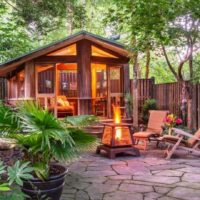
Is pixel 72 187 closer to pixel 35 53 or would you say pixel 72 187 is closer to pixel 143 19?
pixel 143 19

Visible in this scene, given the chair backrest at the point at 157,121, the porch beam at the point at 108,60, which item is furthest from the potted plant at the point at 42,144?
the porch beam at the point at 108,60

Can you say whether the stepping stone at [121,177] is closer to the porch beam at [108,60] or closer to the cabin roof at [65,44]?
the cabin roof at [65,44]

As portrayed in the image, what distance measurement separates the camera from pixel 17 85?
12133 mm

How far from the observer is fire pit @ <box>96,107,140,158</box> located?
6.62 meters

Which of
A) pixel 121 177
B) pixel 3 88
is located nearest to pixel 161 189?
pixel 121 177

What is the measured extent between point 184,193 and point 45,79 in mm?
6936

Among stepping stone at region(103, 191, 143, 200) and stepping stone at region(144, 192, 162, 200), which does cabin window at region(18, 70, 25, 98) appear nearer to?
stepping stone at region(103, 191, 143, 200)

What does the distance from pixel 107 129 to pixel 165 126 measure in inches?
72.1

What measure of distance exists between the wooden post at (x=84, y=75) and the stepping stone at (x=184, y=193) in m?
5.91

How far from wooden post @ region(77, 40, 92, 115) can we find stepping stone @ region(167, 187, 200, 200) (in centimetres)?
591

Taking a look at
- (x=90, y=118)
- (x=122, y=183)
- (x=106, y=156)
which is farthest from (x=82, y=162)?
(x=90, y=118)

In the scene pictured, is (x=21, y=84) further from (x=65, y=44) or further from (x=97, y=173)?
(x=97, y=173)

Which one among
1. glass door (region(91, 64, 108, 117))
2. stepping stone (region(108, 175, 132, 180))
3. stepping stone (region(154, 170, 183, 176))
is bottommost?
stepping stone (region(108, 175, 132, 180))

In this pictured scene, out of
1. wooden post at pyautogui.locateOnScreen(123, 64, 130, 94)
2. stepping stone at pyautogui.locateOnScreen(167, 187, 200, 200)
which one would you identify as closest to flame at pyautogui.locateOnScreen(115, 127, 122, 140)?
Answer: stepping stone at pyautogui.locateOnScreen(167, 187, 200, 200)
